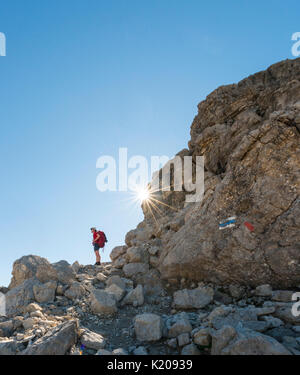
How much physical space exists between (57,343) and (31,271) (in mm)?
6180

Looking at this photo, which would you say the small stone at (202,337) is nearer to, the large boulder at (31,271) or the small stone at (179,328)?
the small stone at (179,328)

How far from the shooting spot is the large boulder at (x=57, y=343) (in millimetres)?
5613

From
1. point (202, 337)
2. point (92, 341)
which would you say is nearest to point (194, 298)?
point (202, 337)

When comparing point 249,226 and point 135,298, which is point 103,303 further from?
point 249,226

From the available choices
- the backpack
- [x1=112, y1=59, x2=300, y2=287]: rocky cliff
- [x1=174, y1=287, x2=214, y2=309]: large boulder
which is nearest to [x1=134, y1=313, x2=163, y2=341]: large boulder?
[x1=174, y1=287, x2=214, y2=309]: large boulder

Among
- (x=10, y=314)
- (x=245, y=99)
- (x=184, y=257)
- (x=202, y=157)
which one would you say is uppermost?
(x=245, y=99)

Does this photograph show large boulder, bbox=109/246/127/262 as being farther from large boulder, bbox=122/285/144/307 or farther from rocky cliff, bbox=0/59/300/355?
large boulder, bbox=122/285/144/307

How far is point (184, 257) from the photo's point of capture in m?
9.92

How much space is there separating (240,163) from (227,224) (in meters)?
2.92

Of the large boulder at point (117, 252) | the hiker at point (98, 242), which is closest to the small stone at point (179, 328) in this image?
the large boulder at point (117, 252)

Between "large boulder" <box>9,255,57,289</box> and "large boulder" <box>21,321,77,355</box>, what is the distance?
16.9ft

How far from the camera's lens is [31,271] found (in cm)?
1088

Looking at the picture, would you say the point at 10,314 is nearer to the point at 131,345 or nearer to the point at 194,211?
the point at 131,345
